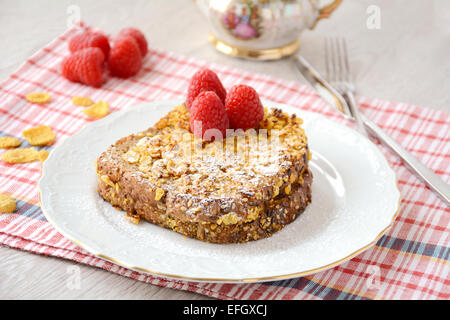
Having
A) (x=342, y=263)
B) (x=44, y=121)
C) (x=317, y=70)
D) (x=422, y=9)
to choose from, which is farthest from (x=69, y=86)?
(x=422, y=9)

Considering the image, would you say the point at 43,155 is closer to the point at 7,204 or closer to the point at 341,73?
the point at 7,204

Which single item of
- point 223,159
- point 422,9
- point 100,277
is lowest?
point 422,9

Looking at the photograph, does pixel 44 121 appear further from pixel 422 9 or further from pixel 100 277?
pixel 422 9

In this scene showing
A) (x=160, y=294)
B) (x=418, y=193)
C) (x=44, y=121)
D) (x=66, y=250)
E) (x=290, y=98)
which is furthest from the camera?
(x=290, y=98)

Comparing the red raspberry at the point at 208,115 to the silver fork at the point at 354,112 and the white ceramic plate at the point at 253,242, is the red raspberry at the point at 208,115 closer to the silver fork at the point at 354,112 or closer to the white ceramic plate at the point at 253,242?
the white ceramic plate at the point at 253,242

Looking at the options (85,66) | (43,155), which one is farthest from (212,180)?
(85,66)
